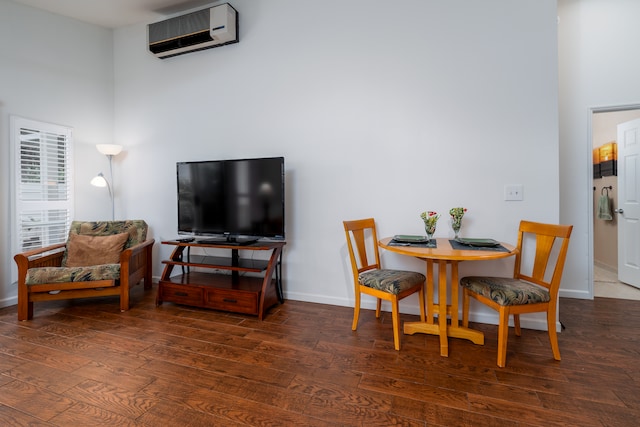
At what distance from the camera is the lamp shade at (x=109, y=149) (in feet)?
11.9

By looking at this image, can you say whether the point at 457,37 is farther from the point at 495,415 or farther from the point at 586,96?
the point at 495,415

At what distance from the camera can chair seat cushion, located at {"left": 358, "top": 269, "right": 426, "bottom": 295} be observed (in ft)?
7.28

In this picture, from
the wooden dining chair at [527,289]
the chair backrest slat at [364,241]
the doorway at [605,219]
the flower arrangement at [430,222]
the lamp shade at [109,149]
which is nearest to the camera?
the wooden dining chair at [527,289]

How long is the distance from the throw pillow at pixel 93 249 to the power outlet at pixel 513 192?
3.79m

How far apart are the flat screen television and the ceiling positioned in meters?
1.85

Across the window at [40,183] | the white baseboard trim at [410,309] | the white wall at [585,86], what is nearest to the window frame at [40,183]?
the window at [40,183]

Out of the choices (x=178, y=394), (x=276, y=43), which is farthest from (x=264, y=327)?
(x=276, y=43)

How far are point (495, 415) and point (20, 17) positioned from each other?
529 cm

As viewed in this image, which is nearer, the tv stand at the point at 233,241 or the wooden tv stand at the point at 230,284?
the wooden tv stand at the point at 230,284

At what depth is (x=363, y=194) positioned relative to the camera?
2.93 m

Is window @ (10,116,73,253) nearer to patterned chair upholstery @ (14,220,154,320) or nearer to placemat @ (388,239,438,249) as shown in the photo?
patterned chair upholstery @ (14,220,154,320)

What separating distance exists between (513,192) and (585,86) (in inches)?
68.6

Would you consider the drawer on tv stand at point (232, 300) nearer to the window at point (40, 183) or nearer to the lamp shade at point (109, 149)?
the window at point (40, 183)

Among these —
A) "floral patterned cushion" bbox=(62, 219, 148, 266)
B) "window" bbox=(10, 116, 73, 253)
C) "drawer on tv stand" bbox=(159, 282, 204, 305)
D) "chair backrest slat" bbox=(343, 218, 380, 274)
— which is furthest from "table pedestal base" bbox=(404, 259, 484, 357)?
"window" bbox=(10, 116, 73, 253)
